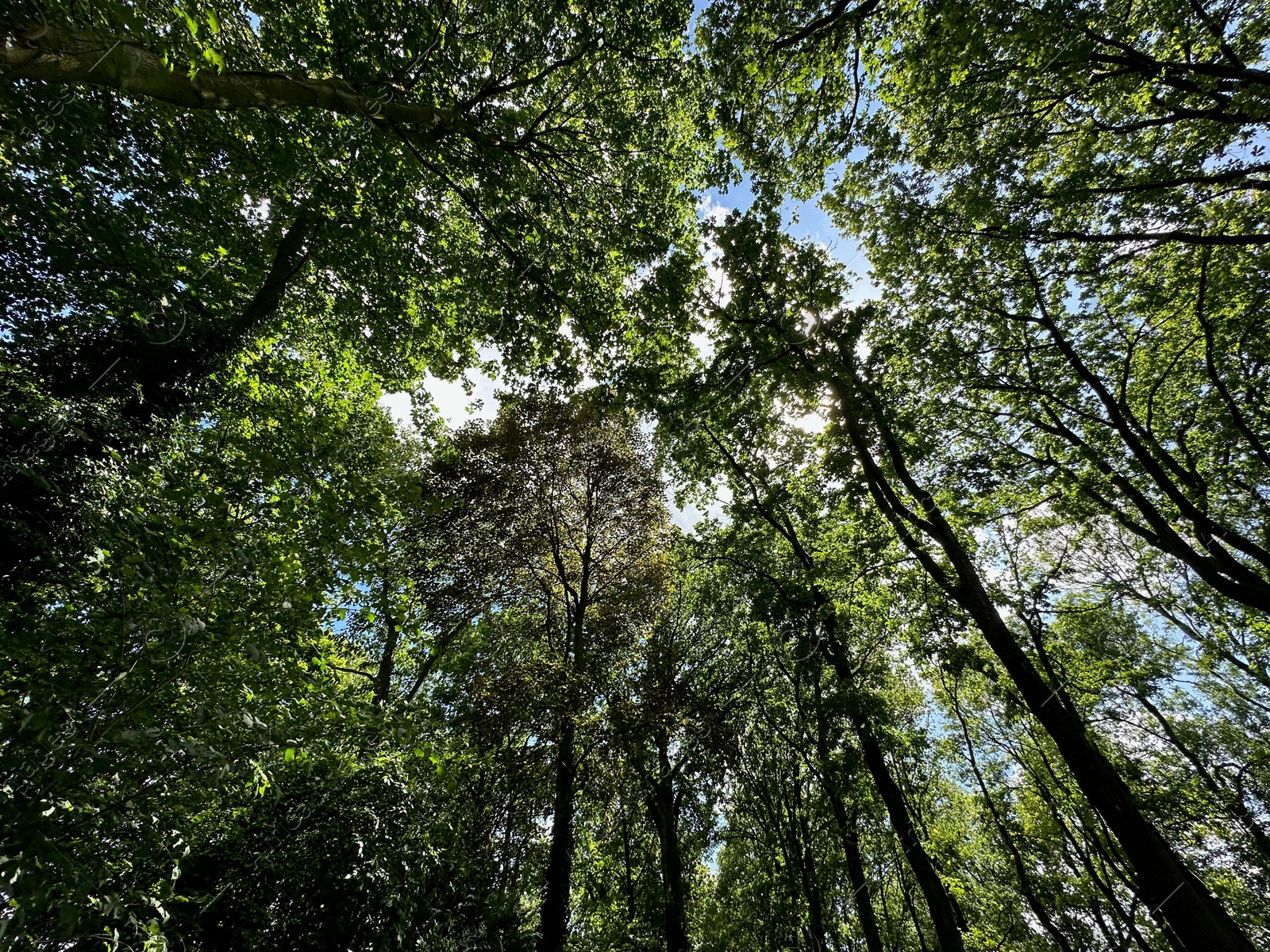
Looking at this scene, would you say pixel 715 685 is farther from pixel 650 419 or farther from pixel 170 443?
pixel 170 443

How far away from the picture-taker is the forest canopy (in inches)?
141

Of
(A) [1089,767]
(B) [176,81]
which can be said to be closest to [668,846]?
(A) [1089,767]

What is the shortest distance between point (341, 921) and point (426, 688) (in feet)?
40.1

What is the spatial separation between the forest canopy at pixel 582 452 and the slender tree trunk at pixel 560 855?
87 millimetres

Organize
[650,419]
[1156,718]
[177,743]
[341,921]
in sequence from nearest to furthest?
[177,743] → [341,921] → [650,419] → [1156,718]

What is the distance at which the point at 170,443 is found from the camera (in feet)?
23.7

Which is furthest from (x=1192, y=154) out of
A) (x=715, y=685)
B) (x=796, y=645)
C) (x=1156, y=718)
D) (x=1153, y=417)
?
(x=1156, y=718)

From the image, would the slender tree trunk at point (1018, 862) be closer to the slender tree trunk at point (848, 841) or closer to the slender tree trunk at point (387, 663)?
the slender tree trunk at point (848, 841)

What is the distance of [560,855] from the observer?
887cm

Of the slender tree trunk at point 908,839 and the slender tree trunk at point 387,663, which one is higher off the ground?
the slender tree trunk at point 387,663

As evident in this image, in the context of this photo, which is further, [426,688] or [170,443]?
[426,688]

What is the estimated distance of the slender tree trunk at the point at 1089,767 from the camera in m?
4.49

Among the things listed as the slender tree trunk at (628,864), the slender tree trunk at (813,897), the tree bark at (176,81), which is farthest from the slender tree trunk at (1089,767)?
the slender tree trunk at (628,864)

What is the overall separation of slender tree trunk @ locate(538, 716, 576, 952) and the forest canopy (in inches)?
3.4
